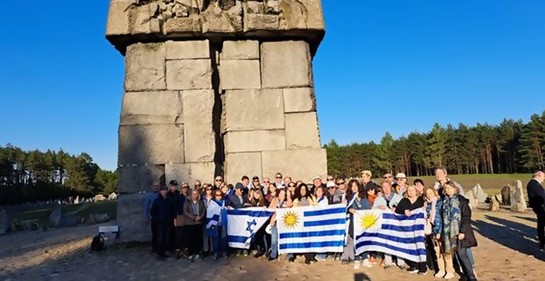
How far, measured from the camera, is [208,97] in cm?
930

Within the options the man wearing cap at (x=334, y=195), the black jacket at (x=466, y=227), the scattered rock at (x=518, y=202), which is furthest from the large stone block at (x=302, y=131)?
the scattered rock at (x=518, y=202)

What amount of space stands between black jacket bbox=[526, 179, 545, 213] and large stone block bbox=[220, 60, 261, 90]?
5.95 m

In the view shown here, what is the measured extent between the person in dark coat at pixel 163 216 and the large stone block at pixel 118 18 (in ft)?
11.6

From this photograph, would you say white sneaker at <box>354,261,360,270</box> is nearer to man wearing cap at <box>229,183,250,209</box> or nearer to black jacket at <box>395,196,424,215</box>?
black jacket at <box>395,196,424,215</box>

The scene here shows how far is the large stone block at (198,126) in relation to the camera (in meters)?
9.20

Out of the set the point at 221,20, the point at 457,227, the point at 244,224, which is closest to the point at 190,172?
the point at 244,224

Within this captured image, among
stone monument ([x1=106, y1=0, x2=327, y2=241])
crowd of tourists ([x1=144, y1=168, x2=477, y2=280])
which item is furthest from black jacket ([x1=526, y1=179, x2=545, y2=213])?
stone monument ([x1=106, y1=0, x2=327, y2=241])

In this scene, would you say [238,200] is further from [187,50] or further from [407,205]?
[187,50]

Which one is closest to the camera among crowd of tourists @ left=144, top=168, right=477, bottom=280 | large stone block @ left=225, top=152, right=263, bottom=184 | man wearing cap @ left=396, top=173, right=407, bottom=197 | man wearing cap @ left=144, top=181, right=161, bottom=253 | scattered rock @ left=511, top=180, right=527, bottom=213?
crowd of tourists @ left=144, top=168, right=477, bottom=280

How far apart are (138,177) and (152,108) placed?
1473 millimetres

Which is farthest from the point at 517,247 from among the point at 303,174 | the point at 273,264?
the point at 273,264

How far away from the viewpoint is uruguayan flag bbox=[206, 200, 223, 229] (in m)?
8.32

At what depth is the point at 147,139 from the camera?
9.17 metres

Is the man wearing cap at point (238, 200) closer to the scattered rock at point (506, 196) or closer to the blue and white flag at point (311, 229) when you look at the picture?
the blue and white flag at point (311, 229)
